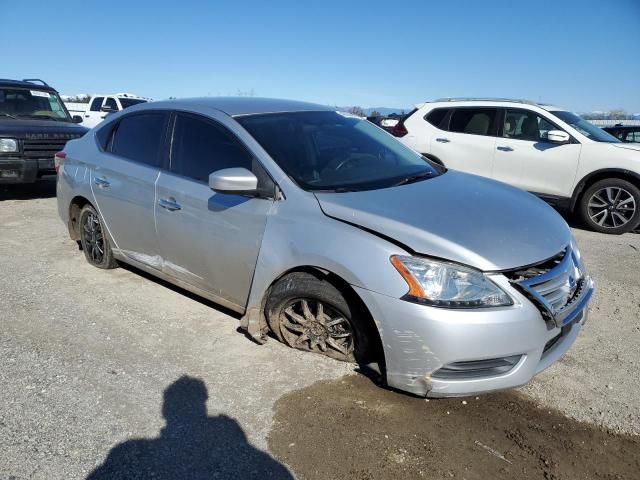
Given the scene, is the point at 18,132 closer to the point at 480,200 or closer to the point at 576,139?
the point at 480,200

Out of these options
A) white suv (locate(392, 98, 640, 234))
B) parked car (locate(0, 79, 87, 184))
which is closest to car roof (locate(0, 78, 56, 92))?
parked car (locate(0, 79, 87, 184))

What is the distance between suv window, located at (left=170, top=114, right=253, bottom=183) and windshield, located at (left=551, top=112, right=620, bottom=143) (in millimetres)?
5772

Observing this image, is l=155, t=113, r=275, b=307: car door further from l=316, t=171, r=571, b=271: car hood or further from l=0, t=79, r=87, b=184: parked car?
l=0, t=79, r=87, b=184: parked car

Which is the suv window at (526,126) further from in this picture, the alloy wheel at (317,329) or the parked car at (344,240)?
the alloy wheel at (317,329)

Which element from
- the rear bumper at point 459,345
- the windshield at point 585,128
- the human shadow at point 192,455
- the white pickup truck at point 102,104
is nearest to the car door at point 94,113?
the white pickup truck at point 102,104

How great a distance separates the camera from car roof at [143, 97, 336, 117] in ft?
12.1

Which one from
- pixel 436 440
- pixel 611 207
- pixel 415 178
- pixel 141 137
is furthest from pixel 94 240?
pixel 611 207

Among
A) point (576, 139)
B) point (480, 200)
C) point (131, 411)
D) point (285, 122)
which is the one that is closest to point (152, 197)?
point (285, 122)

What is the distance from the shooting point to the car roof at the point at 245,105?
3.69 m

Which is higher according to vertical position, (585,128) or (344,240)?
(585,128)

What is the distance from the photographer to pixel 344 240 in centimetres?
274

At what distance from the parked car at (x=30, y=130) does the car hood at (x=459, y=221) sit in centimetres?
669

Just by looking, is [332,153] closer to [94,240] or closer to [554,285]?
[554,285]

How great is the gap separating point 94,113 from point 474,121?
14.0 meters
